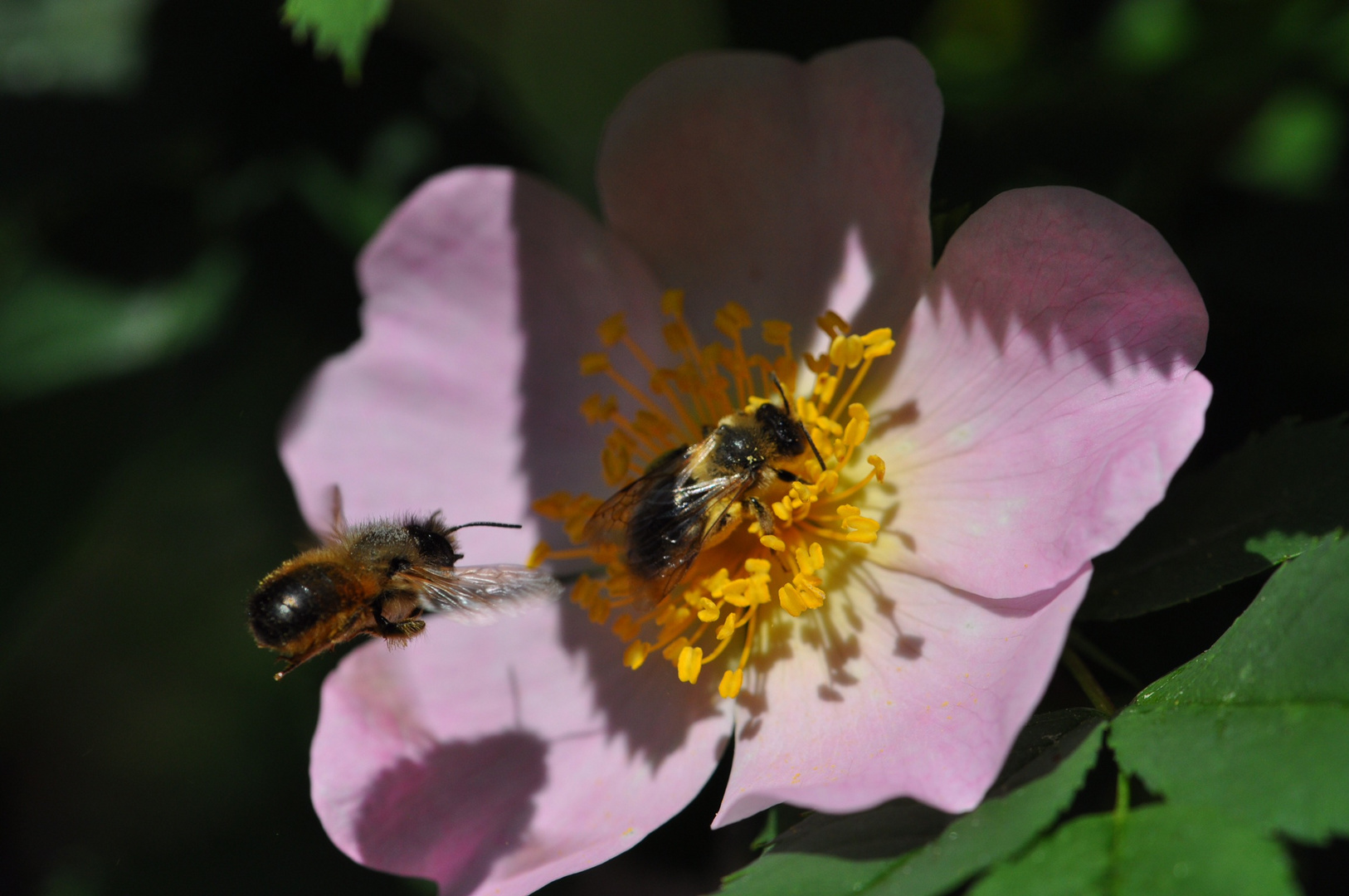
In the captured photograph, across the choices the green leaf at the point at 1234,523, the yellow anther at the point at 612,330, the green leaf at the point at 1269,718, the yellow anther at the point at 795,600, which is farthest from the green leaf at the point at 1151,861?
the yellow anther at the point at 612,330

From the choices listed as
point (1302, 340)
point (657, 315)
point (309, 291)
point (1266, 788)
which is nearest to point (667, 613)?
point (657, 315)

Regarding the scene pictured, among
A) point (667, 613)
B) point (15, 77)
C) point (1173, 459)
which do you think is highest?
point (15, 77)

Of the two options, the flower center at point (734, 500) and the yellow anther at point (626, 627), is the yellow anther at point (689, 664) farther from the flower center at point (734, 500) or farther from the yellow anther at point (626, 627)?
the yellow anther at point (626, 627)

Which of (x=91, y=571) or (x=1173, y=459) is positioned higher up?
(x=1173, y=459)

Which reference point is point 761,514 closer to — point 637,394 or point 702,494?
point 702,494

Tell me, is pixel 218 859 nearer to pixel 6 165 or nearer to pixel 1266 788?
pixel 6 165

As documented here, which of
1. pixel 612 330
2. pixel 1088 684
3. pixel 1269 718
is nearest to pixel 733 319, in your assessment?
pixel 612 330

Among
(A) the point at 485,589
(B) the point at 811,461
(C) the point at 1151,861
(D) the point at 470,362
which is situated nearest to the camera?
(C) the point at 1151,861
